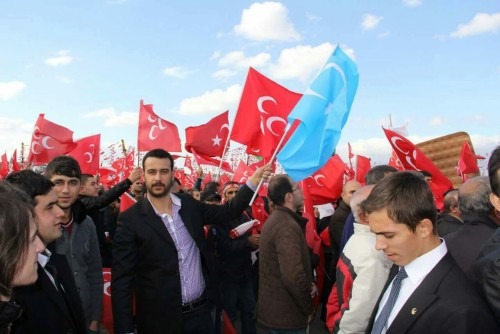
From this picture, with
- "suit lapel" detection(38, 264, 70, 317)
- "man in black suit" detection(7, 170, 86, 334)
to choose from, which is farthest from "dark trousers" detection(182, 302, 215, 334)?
"suit lapel" detection(38, 264, 70, 317)

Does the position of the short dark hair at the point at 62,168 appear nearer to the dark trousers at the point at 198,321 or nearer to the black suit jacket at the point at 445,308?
the dark trousers at the point at 198,321

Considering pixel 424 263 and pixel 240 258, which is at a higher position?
pixel 424 263

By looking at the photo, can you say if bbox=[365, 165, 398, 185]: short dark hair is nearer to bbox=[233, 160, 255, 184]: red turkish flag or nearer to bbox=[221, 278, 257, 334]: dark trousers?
bbox=[221, 278, 257, 334]: dark trousers

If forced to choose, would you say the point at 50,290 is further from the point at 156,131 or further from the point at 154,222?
the point at 156,131

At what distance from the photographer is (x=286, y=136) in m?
5.41

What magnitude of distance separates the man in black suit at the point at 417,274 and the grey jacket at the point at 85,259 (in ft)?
9.22

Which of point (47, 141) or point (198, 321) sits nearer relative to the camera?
point (198, 321)

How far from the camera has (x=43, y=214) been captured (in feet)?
9.04

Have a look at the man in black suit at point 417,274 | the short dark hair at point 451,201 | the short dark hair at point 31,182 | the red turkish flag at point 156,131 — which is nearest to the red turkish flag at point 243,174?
the red turkish flag at point 156,131

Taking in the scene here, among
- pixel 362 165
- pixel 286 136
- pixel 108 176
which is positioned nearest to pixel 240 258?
pixel 286 136

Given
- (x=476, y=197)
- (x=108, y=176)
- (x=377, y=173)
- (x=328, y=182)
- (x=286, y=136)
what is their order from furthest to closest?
(x=108, y=176), (x=328, y=182), (x=286, y=136), (x=377, y=173), (x=476, y=197)

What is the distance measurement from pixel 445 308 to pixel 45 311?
204cm

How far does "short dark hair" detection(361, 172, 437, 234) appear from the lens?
6.81ft

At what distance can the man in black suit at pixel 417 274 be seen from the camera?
5.77ft
